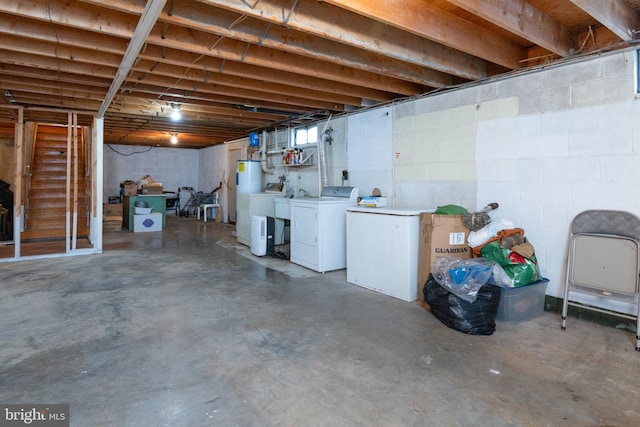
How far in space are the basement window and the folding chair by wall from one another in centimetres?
410

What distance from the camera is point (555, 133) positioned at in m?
3.10

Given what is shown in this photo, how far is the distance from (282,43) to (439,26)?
1259 mm

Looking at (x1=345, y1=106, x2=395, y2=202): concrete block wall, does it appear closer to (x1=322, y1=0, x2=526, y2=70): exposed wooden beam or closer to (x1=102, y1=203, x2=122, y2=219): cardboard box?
(x1=322, y1=0, x2=526, y2=70): exposed wooden beam

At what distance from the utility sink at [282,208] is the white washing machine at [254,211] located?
0.28m

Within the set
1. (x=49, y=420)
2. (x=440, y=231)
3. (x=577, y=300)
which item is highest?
(x=440, y=231)

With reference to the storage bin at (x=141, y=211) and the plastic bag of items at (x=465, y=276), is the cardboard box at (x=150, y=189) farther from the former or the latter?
the plastic bag of items at (x=465, y=276)

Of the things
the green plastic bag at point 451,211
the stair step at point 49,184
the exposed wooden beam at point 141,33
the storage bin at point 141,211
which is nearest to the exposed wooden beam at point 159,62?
the exposed wooden beam at point 141,33

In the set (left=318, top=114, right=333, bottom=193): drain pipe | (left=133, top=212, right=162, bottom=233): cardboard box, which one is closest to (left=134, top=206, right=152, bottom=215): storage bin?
A: (left=133, top=212, right=162, bottom=233): cardboard box

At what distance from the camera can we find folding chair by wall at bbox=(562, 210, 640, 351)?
2.56 meters

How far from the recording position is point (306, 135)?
6309 millimetres

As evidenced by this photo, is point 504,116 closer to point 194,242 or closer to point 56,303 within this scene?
point 56,303

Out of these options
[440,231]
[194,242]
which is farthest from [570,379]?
[194,242]

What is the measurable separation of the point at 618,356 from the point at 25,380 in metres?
3.67

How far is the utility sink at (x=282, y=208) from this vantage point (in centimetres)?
561
